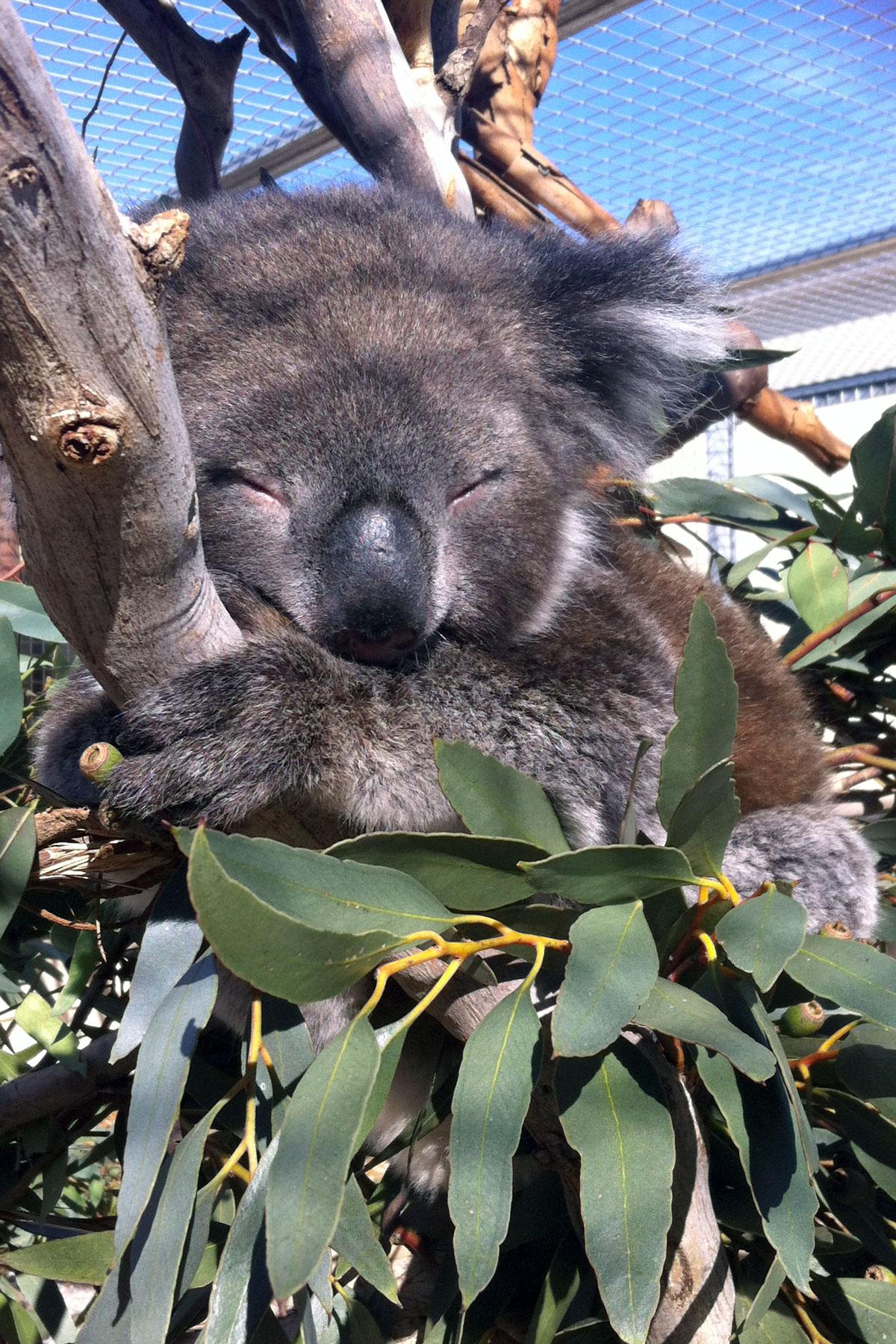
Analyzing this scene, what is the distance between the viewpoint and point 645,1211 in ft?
2.64

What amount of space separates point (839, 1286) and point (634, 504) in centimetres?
142

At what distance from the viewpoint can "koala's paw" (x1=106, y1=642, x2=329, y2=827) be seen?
1.05m

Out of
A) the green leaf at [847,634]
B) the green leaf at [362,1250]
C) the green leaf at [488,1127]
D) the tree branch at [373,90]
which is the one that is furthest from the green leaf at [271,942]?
the tree branch at [373,90]

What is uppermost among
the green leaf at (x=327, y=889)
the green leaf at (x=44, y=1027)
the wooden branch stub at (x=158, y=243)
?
the wooden branch stub at (x=158, y=243)

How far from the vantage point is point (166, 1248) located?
875mm

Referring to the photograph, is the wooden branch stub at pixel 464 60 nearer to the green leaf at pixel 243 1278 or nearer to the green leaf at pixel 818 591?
the green leaf at pixel 818 591

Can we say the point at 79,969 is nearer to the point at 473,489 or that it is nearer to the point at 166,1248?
the point at 166,1248

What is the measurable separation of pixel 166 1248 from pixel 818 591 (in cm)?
141

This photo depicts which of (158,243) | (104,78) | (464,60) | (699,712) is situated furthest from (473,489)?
(104,78)

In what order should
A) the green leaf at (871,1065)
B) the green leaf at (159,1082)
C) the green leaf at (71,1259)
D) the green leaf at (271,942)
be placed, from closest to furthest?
the green leaf at (271,942) → the green leaf at (159,1082) → the green leaf at (871,1065) → the green leaf at (71,1259)

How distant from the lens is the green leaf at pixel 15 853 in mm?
1056

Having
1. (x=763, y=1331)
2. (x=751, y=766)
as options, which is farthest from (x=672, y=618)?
(x=763, y=1331)

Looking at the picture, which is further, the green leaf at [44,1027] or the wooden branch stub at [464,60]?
the wooden branch stub at [464,60]

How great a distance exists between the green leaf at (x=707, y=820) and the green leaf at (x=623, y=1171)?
172 mm
